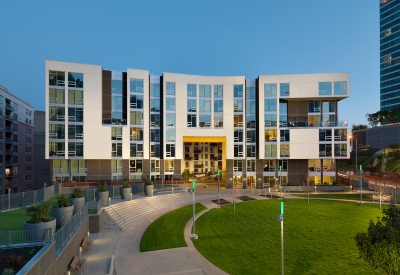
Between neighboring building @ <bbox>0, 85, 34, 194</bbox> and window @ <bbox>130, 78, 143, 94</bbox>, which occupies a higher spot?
window @ <bbox>130, 78, 143, 94</bbox>

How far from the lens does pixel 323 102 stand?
4556cm

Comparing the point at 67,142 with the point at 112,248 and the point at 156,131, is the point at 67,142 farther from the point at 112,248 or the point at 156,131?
the point at 112,248

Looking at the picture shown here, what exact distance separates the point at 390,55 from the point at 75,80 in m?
117

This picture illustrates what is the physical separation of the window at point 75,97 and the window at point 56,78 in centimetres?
197

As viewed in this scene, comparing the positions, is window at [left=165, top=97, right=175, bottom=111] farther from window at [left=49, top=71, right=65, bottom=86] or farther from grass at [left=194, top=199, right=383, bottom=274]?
grass at [left=194, top=199, right=383, bottom=274]

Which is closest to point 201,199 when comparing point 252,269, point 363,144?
point 252,269

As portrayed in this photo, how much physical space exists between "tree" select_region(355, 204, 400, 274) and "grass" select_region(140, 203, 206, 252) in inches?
451

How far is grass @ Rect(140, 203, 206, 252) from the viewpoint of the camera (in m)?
17.2

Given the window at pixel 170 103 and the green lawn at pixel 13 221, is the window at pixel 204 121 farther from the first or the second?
the green lawn at pixel 13 221

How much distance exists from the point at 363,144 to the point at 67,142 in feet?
279

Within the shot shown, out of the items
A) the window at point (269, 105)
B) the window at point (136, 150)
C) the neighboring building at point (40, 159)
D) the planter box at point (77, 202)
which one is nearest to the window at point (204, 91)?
the window at point (269, 105)

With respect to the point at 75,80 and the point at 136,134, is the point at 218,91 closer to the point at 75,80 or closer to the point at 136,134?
the point at 136,134

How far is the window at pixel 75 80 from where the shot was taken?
1517 inches

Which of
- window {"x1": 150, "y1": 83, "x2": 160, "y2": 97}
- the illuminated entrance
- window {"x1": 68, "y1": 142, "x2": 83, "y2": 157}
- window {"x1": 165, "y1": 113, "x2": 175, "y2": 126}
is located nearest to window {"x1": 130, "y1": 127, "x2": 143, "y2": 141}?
window {"x1": 165, "y1": 113, "x2": 175, "y2": 126}
